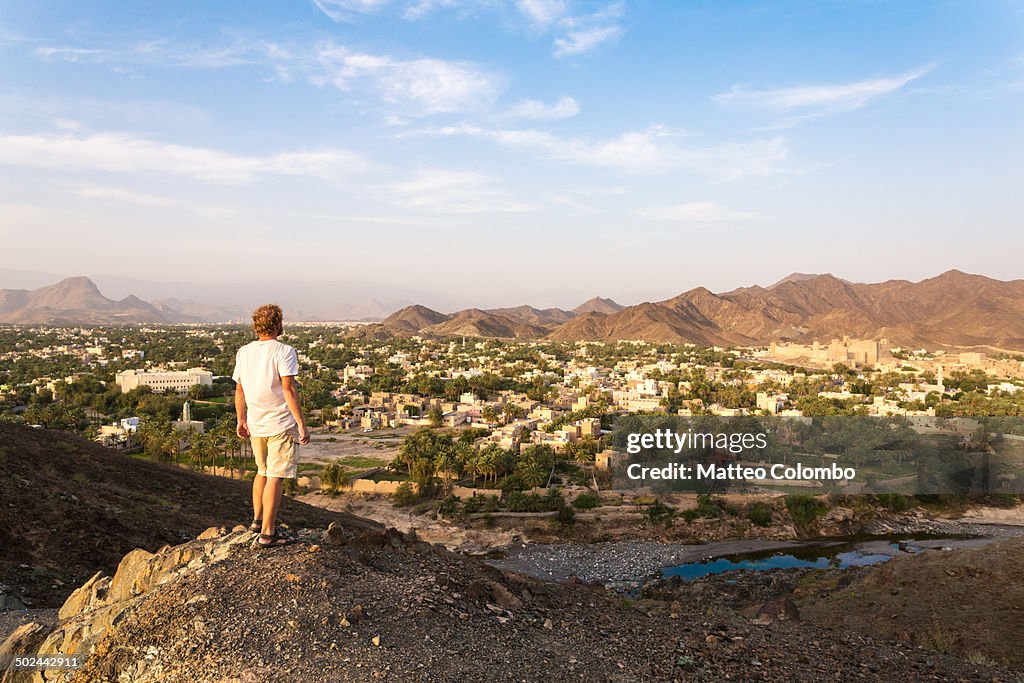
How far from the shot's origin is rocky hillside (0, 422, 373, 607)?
7.66 m

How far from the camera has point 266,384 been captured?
421cm

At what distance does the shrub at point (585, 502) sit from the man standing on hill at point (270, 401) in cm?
2085

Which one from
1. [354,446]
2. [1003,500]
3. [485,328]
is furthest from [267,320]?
[485,328]

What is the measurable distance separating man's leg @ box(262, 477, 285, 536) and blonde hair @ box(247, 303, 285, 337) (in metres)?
1.07

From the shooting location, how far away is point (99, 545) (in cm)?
850

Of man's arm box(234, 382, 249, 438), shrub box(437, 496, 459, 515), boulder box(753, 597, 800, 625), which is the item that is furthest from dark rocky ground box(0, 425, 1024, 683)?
shrub box(437, 496, 459, 515)

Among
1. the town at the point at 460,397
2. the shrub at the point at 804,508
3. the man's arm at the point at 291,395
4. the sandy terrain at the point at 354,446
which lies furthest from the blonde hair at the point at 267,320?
the sandy terrain at the point at 354,446

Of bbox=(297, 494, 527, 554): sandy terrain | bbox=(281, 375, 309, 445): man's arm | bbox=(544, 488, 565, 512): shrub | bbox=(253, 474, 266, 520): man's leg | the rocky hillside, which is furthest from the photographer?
bbox=(544, 488, 565, 512): shrub

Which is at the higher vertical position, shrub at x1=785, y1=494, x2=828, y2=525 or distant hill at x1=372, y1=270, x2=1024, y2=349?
distant hill at x1=372, y1=270, x2=1024, y2=349

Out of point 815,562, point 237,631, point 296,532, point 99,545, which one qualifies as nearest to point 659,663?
point 237,631

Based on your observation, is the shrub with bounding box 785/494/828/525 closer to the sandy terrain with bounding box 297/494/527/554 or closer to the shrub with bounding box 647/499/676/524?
the shrub with bounding box 647/499/676/524

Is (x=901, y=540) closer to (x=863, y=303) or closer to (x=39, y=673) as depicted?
(x=39, y=673)

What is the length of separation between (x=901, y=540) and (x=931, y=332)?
11256 cm

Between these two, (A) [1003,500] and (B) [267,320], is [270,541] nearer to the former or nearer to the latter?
(B) [267,320]
